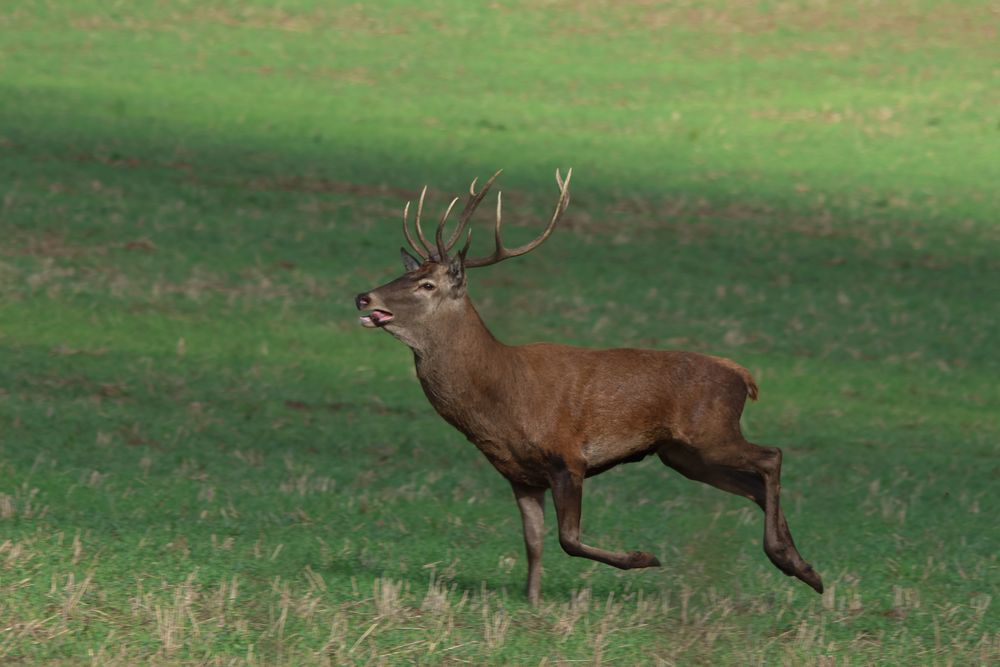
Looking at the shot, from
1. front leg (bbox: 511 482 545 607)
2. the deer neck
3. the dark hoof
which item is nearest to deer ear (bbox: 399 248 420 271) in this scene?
the deer neck

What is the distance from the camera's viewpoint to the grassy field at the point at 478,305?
9.02m

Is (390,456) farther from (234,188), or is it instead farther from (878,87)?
(878,87)

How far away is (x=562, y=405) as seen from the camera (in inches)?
360

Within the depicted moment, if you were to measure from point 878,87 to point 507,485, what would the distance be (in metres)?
23.8

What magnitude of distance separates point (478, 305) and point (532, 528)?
10.7 meters

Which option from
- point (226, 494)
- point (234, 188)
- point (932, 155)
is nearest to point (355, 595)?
point (226, 494)

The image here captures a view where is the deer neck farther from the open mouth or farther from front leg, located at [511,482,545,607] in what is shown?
front leg, located at [511,482,545,607]

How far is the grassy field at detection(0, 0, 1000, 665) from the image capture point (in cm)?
902

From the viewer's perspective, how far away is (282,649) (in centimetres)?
812

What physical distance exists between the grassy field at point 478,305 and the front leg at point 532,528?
0.26m

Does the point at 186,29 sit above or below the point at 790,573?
above

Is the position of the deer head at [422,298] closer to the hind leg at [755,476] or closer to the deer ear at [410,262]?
the deer ear at [410,262]

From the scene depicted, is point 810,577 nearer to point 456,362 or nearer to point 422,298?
point 456,362

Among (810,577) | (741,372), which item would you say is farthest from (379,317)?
(810,577)
